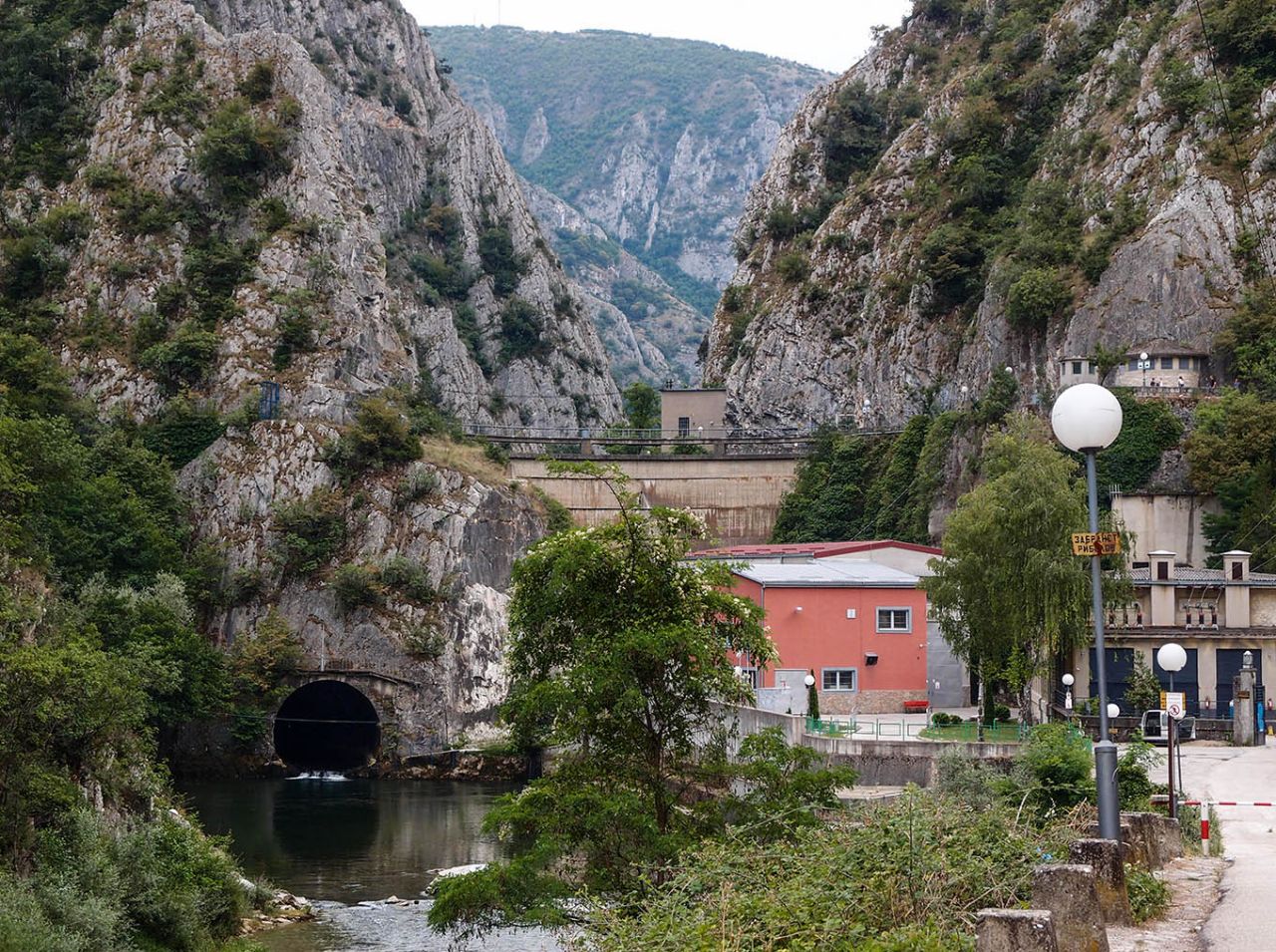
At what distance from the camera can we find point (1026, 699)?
54.4m

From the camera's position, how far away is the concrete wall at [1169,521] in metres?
70.8

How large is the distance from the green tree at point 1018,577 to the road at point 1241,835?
612 cm

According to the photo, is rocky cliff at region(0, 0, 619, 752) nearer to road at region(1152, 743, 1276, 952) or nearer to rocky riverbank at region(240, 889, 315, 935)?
rocky riverbank at region(240, 889, 315, 935)

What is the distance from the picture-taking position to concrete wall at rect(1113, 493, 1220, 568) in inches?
2785

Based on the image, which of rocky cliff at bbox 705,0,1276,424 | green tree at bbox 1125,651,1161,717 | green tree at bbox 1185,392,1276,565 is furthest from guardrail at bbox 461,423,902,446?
green tree at bbox 1125,651,1161,717

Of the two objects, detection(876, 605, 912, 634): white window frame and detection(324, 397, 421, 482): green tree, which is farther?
detection(324, 397, 421, 482): green tree

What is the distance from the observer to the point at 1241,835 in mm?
27188

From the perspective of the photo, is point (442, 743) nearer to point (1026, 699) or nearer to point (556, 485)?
point (556, 485)

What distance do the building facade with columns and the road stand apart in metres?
7.28

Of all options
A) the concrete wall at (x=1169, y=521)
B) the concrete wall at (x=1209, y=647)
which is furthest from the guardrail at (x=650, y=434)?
the concrete wall at (x=1209, y=647)

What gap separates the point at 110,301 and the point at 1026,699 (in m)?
57.5

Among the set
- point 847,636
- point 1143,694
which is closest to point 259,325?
point 847,636

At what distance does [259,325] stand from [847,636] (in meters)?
45.3

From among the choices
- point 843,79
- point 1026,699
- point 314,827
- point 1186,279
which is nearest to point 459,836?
point 314,827
